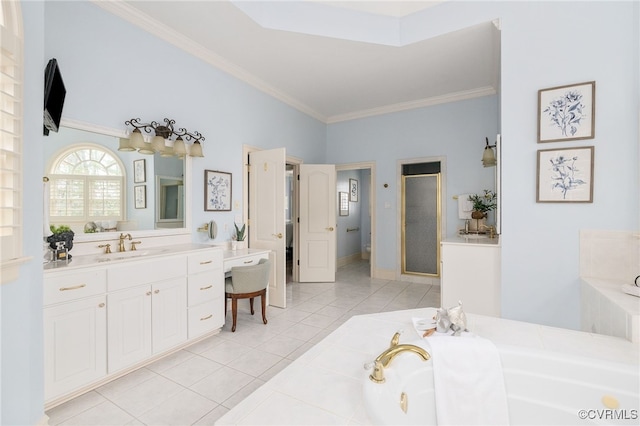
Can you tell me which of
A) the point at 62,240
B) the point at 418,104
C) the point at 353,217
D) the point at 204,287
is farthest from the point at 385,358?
the point at 353,217

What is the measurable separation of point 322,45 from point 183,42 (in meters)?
1.46

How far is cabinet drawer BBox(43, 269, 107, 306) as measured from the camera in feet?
5.61

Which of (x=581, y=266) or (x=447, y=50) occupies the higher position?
(x=447, y=50)

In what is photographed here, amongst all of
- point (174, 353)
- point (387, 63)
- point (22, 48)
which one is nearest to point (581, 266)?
point (387, 63)

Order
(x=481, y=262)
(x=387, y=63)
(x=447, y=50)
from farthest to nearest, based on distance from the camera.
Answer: (x=387, y=63) → (x=447, y=50) → (x=481, y=262)

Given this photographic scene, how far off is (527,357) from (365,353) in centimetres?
71

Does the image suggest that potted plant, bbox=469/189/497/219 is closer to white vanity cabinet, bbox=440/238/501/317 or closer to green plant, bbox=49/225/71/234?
white vanity cabinet, bbox=440/238/501/317

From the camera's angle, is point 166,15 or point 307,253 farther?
point 307,253

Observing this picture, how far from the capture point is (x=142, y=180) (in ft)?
8.87

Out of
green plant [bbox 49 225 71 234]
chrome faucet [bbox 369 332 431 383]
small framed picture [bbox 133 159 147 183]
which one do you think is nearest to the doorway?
small framed picture [bbox 133 159 147 183]

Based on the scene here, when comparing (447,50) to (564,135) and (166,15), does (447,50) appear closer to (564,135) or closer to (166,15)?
(564,135)

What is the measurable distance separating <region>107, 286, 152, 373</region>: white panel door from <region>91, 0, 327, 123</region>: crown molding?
7.81ft

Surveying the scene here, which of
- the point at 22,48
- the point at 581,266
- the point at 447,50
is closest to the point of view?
the point at 22,48

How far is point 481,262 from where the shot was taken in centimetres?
281
